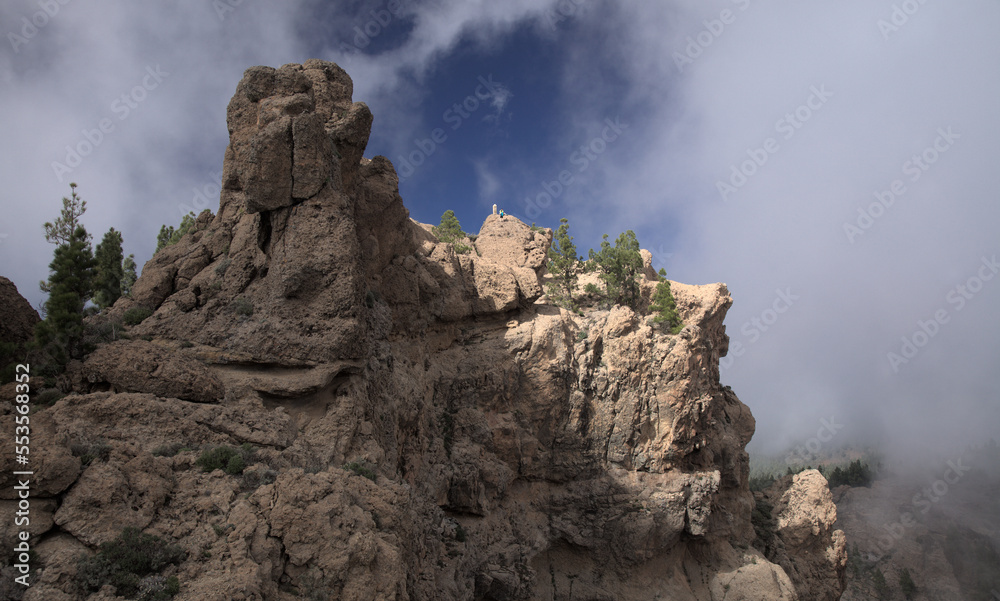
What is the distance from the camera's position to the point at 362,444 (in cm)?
2283

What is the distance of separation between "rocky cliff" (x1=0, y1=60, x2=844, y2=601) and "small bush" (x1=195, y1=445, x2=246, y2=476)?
37cm

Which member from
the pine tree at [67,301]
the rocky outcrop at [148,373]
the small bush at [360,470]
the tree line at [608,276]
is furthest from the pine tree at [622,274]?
the pine tree at [67,301]

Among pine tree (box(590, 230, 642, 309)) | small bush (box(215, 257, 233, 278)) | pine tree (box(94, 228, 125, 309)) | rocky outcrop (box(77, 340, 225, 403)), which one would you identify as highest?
pine tree (box(590, 230, 642, 309))

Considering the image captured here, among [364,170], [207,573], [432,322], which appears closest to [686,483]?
[432,322]

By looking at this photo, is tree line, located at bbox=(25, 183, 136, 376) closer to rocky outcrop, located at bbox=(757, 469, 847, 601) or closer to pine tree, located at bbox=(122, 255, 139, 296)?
pine tree, located at bbox=(122, 255, 139, 296)

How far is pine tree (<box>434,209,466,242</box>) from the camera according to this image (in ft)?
155

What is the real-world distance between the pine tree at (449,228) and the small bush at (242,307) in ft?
79.0

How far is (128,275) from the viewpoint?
30.0m

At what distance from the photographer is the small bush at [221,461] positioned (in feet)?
55.6

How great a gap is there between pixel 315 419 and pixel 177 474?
624 centimetres

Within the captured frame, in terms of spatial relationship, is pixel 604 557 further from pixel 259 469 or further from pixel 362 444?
pixel 259 469

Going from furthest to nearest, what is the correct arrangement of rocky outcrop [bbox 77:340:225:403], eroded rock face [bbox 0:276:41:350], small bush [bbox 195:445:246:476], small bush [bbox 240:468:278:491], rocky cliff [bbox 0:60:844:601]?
1. rocky outcrop [bbox 77:340:225:403]
2. eroded rock face [bbox 0:276:41:350]
3. small bush [bbox 195:445:246:476]
4. small bush [bbox 240:468:278:491]
5. rocky cliff [bbox 0:60:844:601]

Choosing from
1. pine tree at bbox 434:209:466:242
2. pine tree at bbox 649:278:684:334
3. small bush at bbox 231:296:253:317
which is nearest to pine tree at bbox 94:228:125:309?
small bush at bbox 231:296:253:317

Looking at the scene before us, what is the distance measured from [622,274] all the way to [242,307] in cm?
3034
